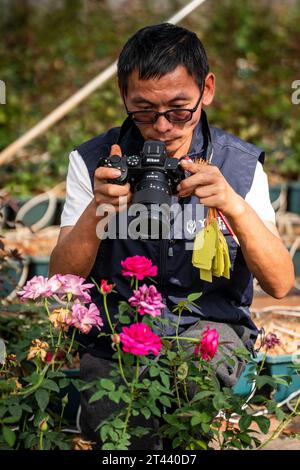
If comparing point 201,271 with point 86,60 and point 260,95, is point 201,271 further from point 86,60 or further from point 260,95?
point 86,60

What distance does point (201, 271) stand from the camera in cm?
239

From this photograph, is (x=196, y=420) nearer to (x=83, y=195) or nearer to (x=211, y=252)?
(x=211, y=252)

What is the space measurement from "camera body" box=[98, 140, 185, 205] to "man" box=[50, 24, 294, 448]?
3cm

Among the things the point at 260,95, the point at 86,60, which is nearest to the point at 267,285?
the point at 260,95

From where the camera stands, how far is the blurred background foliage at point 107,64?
5797 mm

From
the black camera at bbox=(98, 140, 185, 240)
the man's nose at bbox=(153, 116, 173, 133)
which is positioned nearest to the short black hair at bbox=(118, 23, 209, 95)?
the man's nose at bbox=(153, 116, 173, 133)

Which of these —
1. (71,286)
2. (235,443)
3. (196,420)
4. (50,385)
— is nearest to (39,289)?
(71,286)

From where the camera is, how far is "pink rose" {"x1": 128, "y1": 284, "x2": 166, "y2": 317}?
1.97m

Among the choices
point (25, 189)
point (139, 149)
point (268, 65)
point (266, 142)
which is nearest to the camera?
point (139, 149)

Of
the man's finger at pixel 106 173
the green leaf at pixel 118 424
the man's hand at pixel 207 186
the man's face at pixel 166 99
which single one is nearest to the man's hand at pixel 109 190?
the man's finger at pixel 106 173

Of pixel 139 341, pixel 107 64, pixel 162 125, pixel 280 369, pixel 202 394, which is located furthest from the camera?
pixel 107 64

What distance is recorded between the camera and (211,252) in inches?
92.4

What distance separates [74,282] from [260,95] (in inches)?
182

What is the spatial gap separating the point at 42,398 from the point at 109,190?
0.48 metres
